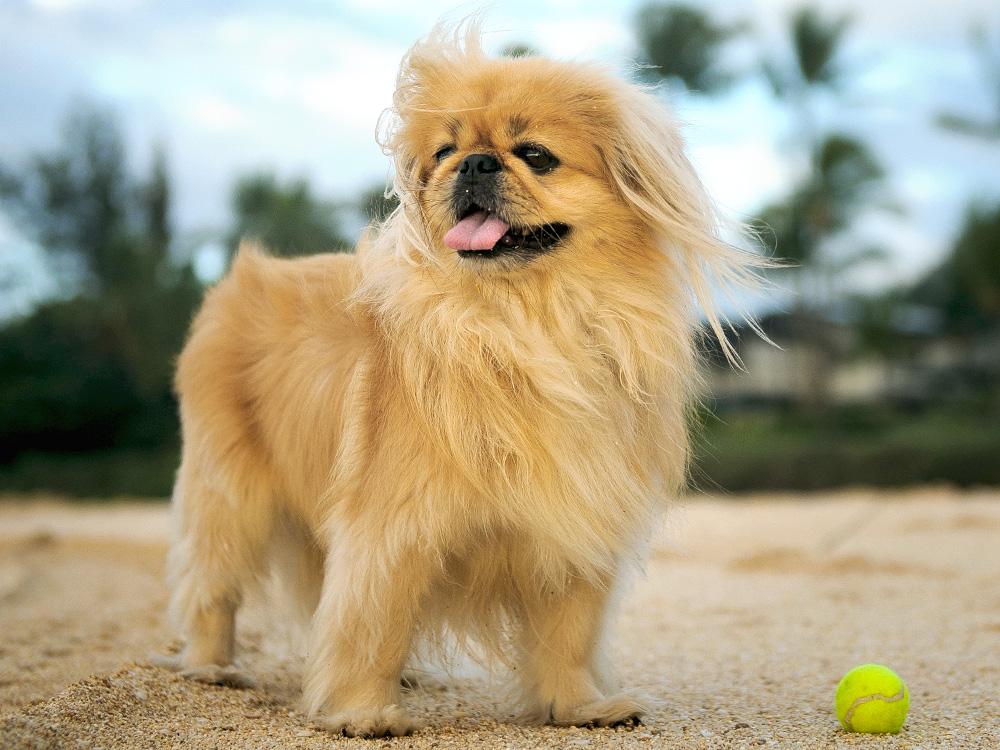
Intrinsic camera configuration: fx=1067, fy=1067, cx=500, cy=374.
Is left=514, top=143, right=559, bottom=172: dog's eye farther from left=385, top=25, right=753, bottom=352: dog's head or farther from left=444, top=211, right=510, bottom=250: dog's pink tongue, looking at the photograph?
left=444, top=211, right=510, bottom=250: dog's pink tongue

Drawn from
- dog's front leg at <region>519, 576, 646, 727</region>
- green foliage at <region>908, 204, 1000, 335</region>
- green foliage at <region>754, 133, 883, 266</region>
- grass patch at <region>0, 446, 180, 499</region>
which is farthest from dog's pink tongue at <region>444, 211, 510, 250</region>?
green foliage at <region>908, 204, 1000, 335</region>

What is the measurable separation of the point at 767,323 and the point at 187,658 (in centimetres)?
2812

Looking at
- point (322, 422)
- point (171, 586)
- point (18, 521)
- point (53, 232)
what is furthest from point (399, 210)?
point (53, 232)

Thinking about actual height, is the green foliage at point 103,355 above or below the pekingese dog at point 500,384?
below

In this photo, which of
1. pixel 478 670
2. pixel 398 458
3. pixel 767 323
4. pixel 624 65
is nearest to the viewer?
pixel 398 458

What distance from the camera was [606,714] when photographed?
141 inches

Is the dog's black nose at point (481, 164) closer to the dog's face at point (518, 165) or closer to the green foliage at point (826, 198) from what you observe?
the dog's face at point (518, 165)

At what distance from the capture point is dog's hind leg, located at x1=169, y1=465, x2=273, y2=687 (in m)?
4.16

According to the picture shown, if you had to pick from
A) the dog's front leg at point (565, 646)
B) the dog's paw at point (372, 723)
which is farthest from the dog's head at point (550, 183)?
the dog's paw at point (372, 723)

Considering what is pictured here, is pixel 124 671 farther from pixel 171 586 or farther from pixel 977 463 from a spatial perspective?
pixel 977 463

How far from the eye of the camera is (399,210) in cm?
387

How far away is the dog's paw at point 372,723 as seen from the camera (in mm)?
3344

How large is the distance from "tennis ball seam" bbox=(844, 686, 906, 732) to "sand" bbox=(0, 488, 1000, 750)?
7 centimetres

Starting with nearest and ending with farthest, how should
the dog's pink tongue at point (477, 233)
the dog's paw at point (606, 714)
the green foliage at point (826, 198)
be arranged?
the dog's pink tongue at point (477, 233) < the dog's paw at point (606, 714) < the green foliage at point (826, 198)
